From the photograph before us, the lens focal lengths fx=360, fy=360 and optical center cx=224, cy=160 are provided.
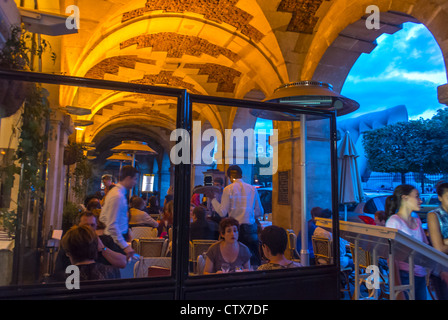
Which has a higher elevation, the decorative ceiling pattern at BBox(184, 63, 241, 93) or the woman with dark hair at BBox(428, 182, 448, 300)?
the decorative ceiling pattern at BBox(184, 63, 241, 93)

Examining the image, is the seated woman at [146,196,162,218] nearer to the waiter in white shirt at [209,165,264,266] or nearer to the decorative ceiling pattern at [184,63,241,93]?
the waiter in white shirt at [209,165,264,266]

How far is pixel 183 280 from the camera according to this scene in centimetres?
203

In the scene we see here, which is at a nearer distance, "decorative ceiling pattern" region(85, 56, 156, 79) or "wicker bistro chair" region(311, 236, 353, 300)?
"wicker bistro chair" region(311, 236, 353, 300)

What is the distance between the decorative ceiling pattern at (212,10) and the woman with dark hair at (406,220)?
4837 millimetres

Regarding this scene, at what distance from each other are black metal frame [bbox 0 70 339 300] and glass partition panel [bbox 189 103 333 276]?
272 mm

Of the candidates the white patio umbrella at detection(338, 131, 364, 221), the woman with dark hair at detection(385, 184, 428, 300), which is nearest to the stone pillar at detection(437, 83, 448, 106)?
the white patio umbrella at detection(338, 131, 364, 221)

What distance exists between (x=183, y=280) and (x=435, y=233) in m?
2.06

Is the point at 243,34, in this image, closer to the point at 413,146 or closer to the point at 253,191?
the point at 253,191

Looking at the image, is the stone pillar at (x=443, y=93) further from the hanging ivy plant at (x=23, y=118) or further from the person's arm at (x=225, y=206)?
the hanging ivy plant at (x=23, y=118)

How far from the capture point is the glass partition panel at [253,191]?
290 centimetres

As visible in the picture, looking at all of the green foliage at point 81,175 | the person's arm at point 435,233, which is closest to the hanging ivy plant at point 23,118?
the person's arm at point 435,233

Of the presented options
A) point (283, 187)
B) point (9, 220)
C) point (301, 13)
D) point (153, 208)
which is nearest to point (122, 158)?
point (153, 208)

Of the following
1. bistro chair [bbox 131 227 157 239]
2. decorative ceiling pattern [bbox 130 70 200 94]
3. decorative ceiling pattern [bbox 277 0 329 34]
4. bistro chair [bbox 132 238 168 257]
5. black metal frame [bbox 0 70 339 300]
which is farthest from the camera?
decorative ceiling pattern [bbox 130 70 200 94]

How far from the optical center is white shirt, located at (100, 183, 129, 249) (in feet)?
8.23
